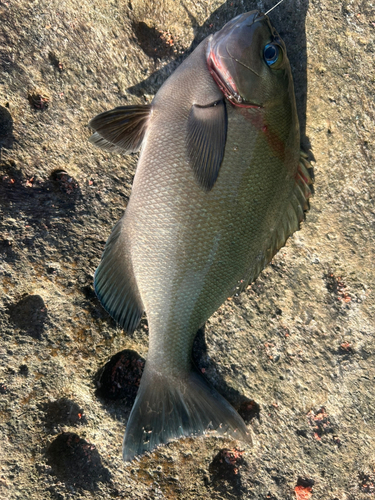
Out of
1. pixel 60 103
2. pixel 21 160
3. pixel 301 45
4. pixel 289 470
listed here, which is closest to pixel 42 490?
pixel 289 470

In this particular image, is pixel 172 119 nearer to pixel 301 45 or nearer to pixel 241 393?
pixel 301 45

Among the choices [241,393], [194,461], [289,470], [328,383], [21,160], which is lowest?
[194,461]

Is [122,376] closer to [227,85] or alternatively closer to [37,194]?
[37,194]

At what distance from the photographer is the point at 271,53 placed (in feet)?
5.22

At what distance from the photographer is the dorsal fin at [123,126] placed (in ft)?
5.32

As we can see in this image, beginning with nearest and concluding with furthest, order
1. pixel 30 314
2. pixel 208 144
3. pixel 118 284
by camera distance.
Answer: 1. pixel 208 144
2. pixel 118 284
3. pixel 30 314

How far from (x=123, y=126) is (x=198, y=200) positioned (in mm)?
589

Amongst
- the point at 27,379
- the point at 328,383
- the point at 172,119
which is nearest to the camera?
the point at 172,119

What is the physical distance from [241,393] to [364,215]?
1.36 m

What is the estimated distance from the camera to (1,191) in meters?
1.86

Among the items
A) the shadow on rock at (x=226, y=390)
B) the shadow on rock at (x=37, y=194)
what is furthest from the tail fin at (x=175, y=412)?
the shadow on rock at (x=37, y=194)

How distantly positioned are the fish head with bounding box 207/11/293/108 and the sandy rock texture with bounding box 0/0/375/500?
0.38 meters

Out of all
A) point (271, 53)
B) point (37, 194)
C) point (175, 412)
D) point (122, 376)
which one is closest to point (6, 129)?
point (37, 194)

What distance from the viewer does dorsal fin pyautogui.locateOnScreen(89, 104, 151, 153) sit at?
5.32ft
